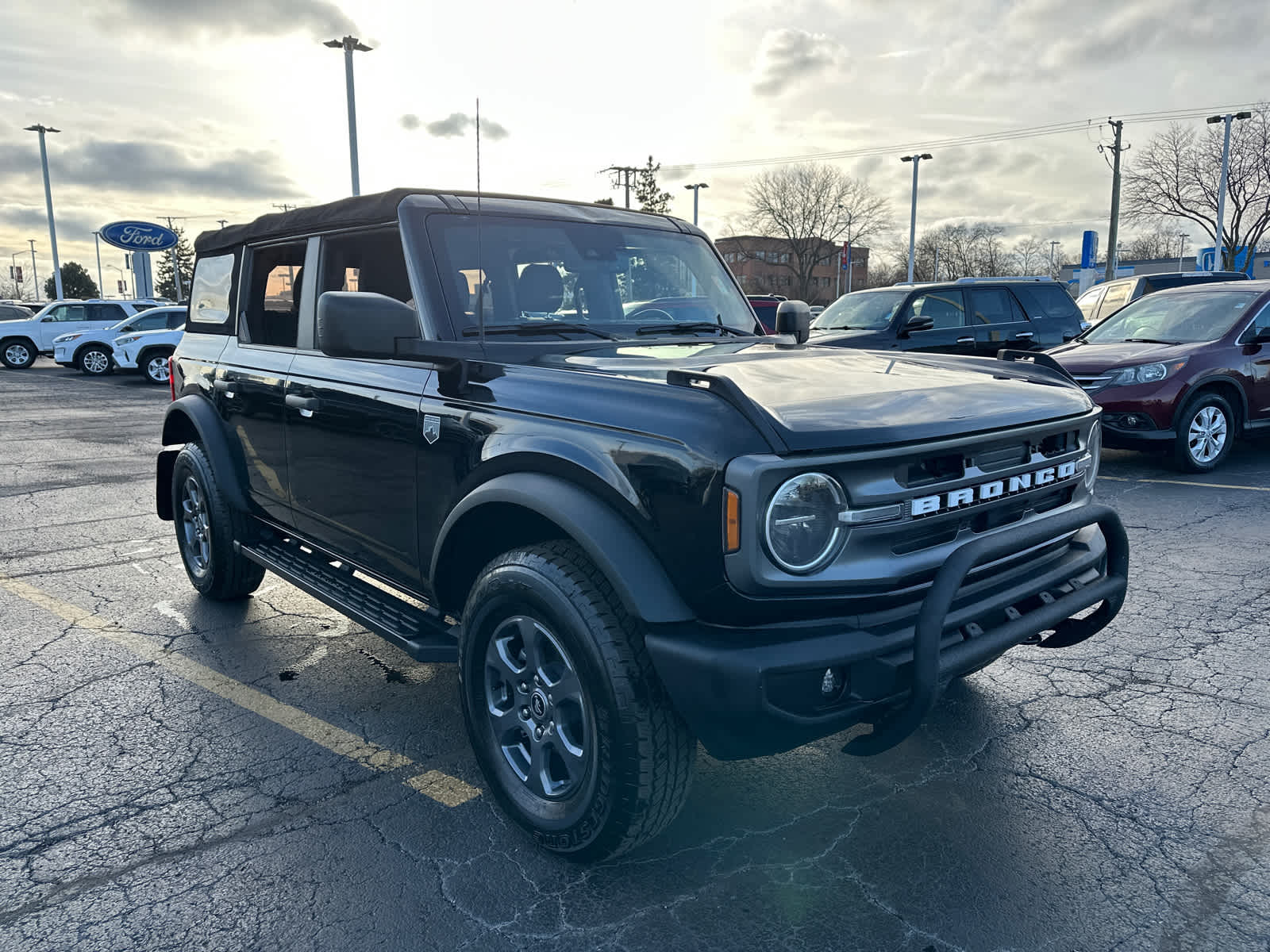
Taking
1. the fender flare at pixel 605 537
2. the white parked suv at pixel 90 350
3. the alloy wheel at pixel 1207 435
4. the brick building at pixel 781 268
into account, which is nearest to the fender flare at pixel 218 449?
the fender flare at pixel 605 537

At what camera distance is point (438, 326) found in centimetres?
320

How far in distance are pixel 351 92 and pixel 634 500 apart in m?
26.6

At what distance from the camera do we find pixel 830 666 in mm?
2182

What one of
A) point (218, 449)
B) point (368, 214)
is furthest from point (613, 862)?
point (218, 449)

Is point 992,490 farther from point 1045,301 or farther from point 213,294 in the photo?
point 1045,301

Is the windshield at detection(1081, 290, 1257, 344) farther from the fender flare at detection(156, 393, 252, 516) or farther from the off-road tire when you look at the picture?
the off-road tire

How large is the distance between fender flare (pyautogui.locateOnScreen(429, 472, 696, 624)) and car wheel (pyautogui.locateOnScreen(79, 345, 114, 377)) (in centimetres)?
2556

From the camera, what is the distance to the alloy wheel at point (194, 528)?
4.94 meters

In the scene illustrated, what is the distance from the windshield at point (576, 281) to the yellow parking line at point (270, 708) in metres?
1.56

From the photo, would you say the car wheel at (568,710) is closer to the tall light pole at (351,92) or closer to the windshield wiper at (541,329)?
the windshield wiper at (541,329)

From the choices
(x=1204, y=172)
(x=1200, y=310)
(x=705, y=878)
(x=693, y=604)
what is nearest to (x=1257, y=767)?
(x=705, y=878)

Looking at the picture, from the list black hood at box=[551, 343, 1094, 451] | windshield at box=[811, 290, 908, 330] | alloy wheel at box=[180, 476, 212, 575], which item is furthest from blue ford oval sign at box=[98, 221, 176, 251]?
black hood at box=[551, 343, 1094, 451]

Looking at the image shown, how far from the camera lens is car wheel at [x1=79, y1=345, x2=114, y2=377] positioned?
24078 mm

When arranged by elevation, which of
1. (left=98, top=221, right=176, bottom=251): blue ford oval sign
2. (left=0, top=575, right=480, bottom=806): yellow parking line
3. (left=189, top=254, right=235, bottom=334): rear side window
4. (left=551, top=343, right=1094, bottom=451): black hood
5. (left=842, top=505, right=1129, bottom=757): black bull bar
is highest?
(left=98, top=221, right=176, bottom=251): blue ford oval sign
